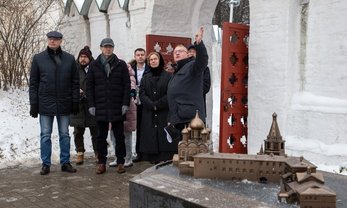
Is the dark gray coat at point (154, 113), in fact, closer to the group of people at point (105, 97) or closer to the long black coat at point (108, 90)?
the group of people at point (105, 97)

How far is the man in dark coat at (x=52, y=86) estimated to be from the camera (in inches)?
238

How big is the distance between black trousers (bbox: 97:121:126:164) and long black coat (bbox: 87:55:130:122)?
0.14 m

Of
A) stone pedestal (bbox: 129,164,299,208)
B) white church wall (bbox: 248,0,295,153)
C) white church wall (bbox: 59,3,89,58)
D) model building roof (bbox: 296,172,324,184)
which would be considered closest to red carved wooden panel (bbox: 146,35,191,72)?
white church wall (bbox: 248,0,295,153)

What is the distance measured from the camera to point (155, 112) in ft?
21.6

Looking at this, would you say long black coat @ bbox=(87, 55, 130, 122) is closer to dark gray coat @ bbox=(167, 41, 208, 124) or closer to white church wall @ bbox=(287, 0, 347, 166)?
dark gray coat @ bbox=(167, 41, 208, 124)

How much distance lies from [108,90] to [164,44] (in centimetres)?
244

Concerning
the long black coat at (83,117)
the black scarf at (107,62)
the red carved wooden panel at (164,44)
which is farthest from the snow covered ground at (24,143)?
the black scarf at (107,62)

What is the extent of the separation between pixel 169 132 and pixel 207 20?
3.58 meters

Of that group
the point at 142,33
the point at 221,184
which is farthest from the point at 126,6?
the point at 221,184

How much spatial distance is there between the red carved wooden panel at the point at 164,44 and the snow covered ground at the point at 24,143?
71.1 inches

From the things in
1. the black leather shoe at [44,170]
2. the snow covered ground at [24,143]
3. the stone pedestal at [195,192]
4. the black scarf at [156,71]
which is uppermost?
the black scarf at [156,71]

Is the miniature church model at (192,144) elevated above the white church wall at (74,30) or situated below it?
below

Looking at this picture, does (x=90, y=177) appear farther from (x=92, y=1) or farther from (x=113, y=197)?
(x=92, y=1)

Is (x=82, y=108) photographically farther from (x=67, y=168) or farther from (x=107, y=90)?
(x=107, y=90)
